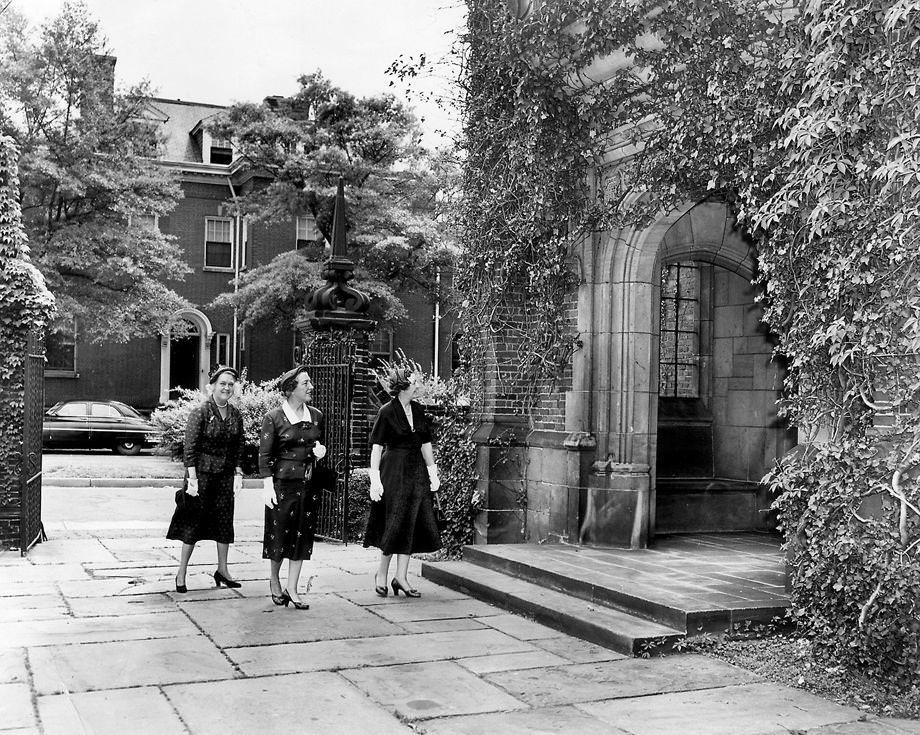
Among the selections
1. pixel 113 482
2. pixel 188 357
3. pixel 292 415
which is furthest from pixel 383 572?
pixel 188 357

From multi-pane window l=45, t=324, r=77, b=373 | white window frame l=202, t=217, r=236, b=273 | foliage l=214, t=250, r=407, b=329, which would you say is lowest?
multi-pane window l=45, t=324, r=77, b=373

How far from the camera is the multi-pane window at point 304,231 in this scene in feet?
105

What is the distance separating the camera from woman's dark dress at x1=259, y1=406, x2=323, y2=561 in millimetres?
7543

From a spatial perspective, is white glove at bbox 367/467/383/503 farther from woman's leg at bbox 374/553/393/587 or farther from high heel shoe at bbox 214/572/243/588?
high heel shoe at bbox 214/572/243/588

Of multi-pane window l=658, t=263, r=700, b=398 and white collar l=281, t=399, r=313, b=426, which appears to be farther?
multi-pane window l=658, t=263, r=700, b=398

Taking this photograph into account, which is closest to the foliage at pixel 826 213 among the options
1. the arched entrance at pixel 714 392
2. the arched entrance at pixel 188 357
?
the arched entrance at pixel 714 392

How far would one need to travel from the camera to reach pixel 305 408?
305 inches

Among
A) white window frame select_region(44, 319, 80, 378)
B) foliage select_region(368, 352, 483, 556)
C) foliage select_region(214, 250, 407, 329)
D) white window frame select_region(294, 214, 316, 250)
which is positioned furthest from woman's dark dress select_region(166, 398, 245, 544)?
white window frame select_region(294, 214, 316, 250)

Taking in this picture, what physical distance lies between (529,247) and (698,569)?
3455 millimetres

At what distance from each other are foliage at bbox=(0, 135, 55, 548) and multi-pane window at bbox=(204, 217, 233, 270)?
22.8 meters

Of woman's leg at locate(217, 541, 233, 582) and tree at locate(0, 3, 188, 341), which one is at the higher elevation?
tree at locate(0, 3, 188, 341)

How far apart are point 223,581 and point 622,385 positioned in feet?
12.9

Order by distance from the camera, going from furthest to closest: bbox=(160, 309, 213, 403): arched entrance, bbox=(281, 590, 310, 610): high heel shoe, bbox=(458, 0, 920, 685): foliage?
1. bbox=(160, 309, 213, 403): arched entrance
2. bbox=(281, 590, 310, 610): high heel shoe
3. bbox=(458, 0, 920, 685): foliage

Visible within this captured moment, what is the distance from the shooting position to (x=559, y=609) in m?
7.05
